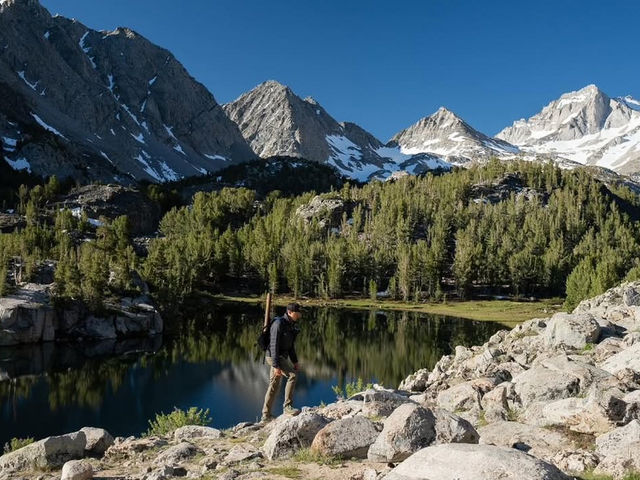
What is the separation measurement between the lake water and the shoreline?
1888 cm

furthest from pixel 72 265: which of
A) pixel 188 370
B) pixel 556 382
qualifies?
pixel 556 382

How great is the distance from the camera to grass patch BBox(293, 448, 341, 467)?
1285 centimetres

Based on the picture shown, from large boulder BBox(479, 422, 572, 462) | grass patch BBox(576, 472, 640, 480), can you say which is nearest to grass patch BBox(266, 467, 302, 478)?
large boulder BBox(479, 422, 572, 462)

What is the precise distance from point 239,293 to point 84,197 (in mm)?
79200

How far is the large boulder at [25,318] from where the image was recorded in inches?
2682

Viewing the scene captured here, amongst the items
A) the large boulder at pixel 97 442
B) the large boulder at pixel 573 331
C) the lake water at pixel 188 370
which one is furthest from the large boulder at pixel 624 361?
the lake water at pixel 188 370

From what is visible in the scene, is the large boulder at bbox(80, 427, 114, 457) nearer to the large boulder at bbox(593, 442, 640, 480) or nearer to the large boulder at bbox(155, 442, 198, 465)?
the large boulder at bbox(155, 442, 198, 465)

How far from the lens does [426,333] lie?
89312 millimetres

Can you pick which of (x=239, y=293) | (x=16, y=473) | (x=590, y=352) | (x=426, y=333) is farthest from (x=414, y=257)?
Result: (x=16, y=473)

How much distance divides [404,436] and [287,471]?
9.70 ft

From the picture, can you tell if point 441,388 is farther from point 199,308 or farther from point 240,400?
point 199,308

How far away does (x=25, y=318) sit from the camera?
230ft

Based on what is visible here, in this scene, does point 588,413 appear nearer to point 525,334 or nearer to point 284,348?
point 284,348

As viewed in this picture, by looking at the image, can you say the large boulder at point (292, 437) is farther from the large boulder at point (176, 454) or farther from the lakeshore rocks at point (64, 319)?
the lakeshore rocks at point (64, 319)
